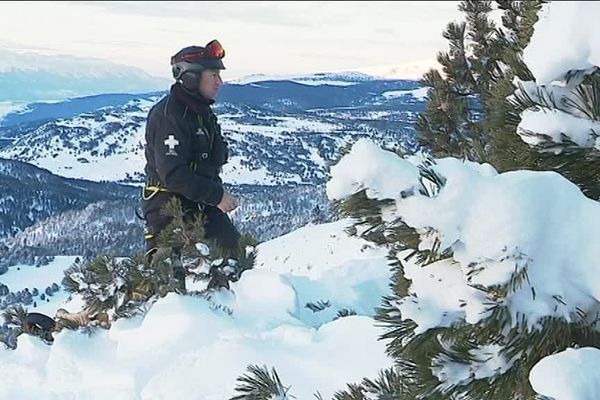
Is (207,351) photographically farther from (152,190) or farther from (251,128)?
(251,128)

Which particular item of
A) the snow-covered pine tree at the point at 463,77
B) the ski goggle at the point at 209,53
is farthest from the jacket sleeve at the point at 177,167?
the snow-covered pine tree at the point at 463,77

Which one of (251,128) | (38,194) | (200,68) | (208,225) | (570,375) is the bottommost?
(251,128)

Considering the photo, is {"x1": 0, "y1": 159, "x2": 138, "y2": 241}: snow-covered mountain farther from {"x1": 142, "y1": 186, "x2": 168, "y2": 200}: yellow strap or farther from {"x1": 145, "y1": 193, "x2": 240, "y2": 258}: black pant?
{"x1": 145, "y1": 193, "x2": 240, "y2": 258}: black pant

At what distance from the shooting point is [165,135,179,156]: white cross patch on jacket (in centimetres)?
518

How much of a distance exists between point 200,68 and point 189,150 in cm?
55

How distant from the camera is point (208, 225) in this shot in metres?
5.51

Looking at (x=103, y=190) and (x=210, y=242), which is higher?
(x=210, y=242)

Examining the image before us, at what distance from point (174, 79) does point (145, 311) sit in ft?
5.10

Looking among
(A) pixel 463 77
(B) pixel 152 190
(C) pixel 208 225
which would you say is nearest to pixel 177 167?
(B) pixel 152 190

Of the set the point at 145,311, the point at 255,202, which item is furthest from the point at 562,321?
the point at 255,202

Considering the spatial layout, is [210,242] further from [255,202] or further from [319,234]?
[255,202]

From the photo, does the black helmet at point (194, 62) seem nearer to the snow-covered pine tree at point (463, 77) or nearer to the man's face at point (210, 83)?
the man's face at point (210, 83)

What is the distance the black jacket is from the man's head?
66 millimetres

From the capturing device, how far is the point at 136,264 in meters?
5.13
